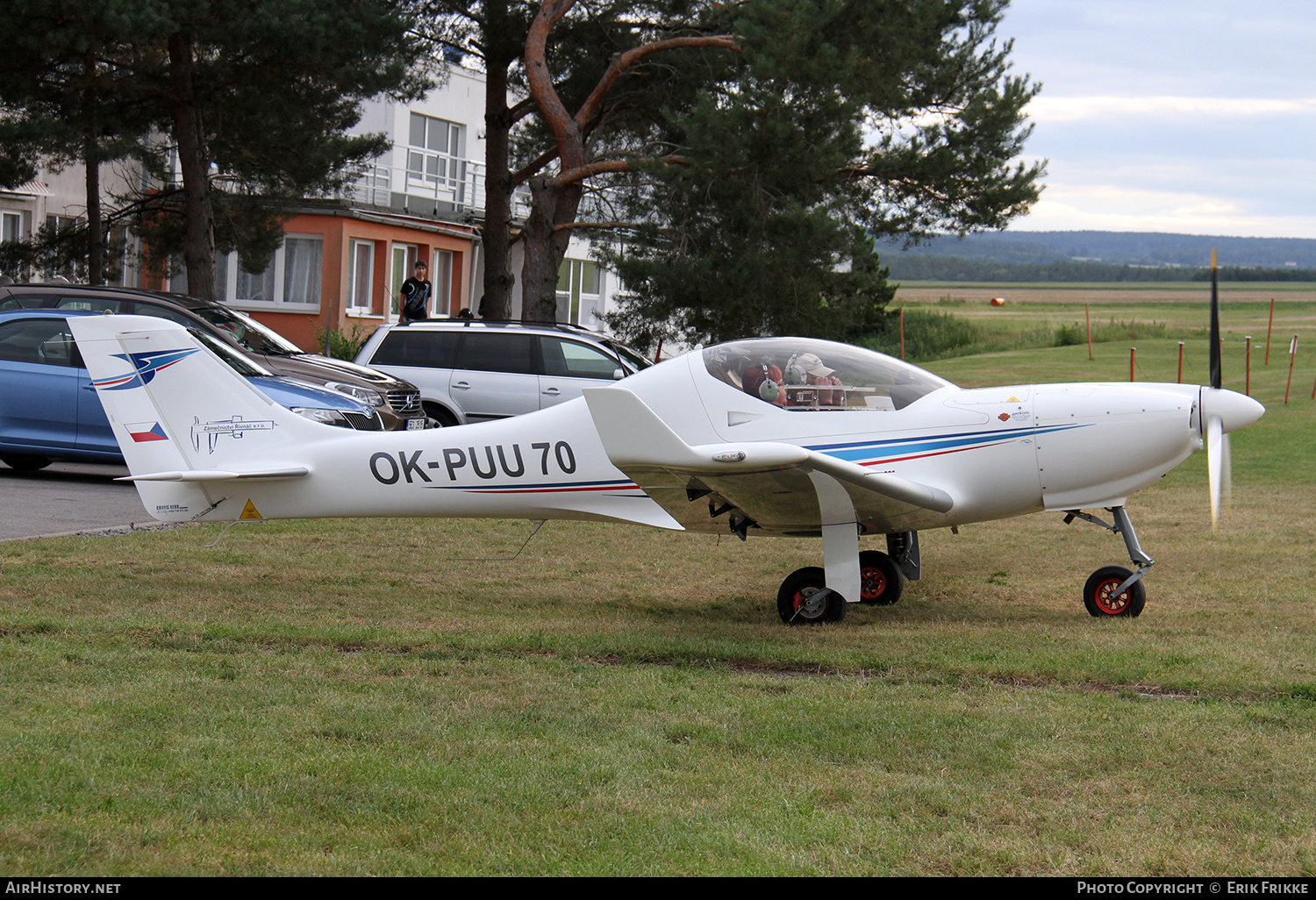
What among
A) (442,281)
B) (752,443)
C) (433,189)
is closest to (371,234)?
(442,281)

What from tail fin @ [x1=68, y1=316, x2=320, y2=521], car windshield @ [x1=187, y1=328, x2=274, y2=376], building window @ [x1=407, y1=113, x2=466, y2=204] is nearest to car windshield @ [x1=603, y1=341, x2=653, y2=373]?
car windshield @ [x1=187, y1=328, x2=274, y2=376]

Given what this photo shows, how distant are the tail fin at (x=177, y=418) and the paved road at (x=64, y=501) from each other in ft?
6.95

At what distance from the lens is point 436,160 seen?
36.8 metres

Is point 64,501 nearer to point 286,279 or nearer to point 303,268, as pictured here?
point 303,268

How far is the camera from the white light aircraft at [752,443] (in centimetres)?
722

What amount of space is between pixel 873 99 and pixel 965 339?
1110 inches

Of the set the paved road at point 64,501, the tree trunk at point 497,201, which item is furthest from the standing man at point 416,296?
the paved road at point 64,501

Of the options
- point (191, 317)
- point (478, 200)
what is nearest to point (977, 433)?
point (191, 317)

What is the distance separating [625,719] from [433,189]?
32.5m

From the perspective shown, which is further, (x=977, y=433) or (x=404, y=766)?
(x=977, y=433)

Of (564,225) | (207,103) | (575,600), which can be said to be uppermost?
(207,103)

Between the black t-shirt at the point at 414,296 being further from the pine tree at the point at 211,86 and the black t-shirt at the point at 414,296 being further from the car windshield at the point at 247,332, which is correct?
the car windshield at the point at 247,332

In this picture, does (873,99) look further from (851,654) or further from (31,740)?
(31,740)
